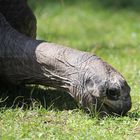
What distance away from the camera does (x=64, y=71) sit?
150 inches

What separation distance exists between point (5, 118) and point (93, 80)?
0.61 metres

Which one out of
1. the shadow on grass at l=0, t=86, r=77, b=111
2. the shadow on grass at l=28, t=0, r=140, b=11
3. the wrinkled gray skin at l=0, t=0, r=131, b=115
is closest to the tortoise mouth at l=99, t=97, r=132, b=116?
the wrinkled gray skin at l=0, t=0, r=131, b=115

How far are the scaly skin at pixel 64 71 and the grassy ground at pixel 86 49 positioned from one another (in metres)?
0.13

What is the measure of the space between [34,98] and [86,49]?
72.0 inches

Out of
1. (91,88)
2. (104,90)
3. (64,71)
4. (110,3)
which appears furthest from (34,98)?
(110,3)

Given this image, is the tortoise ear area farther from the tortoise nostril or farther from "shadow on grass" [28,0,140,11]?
"shadow on grass" [28,0,140,11]

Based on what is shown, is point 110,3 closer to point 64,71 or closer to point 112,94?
point 64,71

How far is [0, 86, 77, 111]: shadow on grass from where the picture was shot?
12.8 feet

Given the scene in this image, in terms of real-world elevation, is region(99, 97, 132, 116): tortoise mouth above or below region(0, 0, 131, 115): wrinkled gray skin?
below

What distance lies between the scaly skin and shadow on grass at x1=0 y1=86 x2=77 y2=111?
11 cm

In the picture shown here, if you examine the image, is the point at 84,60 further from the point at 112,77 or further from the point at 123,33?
the point at 123,33

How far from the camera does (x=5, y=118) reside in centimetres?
363

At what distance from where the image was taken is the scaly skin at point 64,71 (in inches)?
141

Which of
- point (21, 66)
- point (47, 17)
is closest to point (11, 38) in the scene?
point (21, 66)
